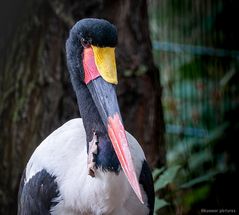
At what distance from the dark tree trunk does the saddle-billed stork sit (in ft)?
3.89

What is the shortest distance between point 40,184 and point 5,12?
148 centimetres

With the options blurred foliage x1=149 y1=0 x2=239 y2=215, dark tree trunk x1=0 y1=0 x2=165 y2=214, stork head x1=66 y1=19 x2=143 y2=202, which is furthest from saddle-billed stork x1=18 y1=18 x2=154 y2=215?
blurred foliage x1=149 y1=0 x2=239 y2=215

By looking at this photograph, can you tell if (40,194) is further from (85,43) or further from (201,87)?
(201,87)

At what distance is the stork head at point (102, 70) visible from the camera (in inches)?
165

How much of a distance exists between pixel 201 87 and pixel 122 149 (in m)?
3.25

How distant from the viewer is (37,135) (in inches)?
235

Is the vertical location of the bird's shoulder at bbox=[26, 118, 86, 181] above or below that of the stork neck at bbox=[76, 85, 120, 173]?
below

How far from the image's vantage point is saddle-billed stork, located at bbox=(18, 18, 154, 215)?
14.0 ft

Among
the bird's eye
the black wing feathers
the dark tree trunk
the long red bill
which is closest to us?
the long red bill

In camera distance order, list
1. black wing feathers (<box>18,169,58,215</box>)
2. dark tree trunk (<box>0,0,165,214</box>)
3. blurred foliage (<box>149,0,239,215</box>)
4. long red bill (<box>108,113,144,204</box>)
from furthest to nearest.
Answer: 1. blurred foliage (<box>149,0,239,215</box>)
2. dark tree trunk (<box>0,0,165,214</box>)
3. black wing feathers (<box>18,169,58,215</box>)
4. long red bill (<box>108,113,144,204</box>)

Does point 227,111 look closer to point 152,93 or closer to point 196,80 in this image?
point 196,80

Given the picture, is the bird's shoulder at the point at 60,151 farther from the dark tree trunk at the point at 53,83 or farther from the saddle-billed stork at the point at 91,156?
the dark tree trunk at the point at 53,83

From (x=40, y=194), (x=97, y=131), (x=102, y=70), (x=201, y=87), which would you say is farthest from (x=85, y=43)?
(x=201, y=87)

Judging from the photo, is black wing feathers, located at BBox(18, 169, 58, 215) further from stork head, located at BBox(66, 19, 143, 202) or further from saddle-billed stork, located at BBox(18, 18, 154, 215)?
stork head, located at BBox(66, 19, 143, 202)
